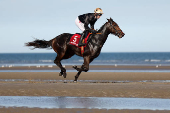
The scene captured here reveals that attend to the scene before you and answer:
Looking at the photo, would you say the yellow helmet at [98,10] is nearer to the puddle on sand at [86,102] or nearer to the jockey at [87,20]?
the jockey at [87,20]

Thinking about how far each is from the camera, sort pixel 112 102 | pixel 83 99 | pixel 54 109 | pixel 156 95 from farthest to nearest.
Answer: pixel 156 95 < pixel 83 99 < pixel 112 102 < pixel 54 109

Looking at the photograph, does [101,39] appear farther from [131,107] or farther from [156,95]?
[131,107]

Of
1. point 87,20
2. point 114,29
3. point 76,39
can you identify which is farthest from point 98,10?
point 76,39

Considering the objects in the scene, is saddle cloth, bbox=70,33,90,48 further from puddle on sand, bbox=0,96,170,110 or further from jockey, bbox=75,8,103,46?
puddle on sand, bbox=0,96,170,110

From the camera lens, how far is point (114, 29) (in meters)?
16.3

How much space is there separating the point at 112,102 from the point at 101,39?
20.1 feet

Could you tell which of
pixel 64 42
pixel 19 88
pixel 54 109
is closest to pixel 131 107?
pixel 54 109

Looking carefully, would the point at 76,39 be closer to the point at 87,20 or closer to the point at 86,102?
the point at 87,20

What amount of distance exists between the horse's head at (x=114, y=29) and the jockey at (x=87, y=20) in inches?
23.8

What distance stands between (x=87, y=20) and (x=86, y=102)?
21.6 ft

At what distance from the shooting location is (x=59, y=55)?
1748 centimetres

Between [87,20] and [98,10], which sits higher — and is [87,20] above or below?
below

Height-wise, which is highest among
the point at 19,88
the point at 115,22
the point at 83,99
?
the point at 115,22

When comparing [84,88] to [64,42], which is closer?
[84,88]
